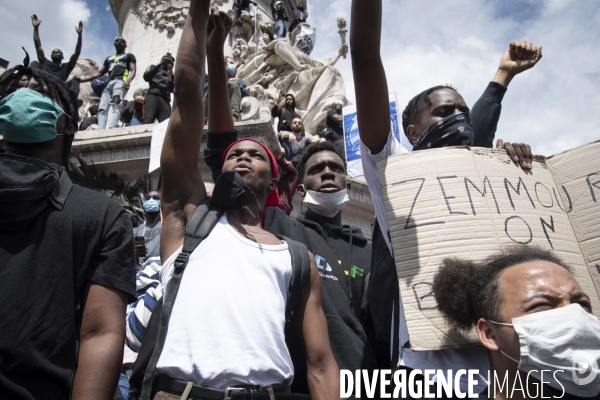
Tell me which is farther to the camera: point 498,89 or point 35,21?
point 35,21

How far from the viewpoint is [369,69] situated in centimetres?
223

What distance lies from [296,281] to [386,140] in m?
0.76

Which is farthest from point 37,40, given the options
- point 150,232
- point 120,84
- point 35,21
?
point 150,232

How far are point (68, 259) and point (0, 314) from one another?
0.92ft

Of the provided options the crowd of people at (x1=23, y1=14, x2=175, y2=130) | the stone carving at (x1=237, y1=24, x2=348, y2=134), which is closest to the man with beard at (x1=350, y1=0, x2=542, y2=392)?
the crowd of people at (x1=23, y1=14, x2=175, y2=130)

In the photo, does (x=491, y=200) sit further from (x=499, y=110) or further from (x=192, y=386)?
(x=192, y=386)

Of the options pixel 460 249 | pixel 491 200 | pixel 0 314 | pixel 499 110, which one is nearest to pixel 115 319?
pixel 0 314

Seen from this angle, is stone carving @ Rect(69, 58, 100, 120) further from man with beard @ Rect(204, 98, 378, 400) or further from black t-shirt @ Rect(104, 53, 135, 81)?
man with beard @ Rect(204, 98, 378, 400)

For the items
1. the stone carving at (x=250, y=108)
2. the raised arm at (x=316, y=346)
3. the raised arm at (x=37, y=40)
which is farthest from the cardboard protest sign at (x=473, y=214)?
the raised arm at (x=37, y=40)

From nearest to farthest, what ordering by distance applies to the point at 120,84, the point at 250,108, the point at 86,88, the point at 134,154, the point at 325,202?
1. the point at 325,202
2. the point at 134,154
3. the point at 250,108
4. the point at 120,84
5. the point at 86,88

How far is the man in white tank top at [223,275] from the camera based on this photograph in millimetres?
1882

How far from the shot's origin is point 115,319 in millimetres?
1854

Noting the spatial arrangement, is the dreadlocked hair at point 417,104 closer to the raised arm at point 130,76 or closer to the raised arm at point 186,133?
the raised arm at point 186,133

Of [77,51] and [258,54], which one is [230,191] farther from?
[258,54]
